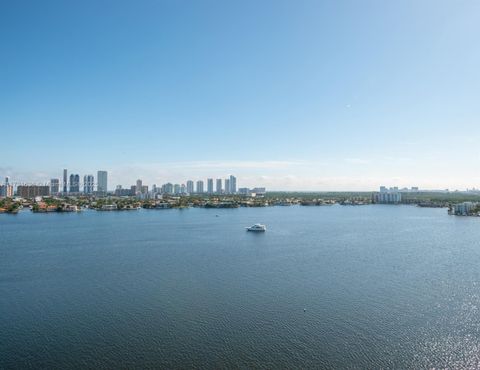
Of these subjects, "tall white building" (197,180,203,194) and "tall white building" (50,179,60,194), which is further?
"tall white building" (197,180,203,194)

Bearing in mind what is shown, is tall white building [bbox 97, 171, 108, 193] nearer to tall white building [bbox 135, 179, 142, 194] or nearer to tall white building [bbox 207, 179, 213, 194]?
tall white building [bbox 135, 179, 142, 194]

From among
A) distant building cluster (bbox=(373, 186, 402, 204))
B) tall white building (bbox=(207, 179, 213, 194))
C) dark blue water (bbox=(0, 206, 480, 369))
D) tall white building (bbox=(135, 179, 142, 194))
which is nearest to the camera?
dark blue water (bbox=(0, 206, 480, 369))

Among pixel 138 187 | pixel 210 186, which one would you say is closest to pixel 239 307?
pixel 138 187

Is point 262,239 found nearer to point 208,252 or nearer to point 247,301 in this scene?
point 208,252

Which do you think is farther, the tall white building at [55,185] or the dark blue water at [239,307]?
the tall white building at [55,185]

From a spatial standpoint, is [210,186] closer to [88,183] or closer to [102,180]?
[102,180]

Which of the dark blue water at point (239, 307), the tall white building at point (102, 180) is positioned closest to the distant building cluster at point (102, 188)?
the tall white building at point (102, 180)

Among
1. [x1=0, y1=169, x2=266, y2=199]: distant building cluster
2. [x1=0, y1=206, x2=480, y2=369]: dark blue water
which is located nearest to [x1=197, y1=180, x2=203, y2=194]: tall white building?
[x1=0, y1=169, x2=266, y2=199]: distant building cluster

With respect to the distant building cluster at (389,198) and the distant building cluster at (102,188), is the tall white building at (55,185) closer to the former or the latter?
the distant building cluster at (102,188)
